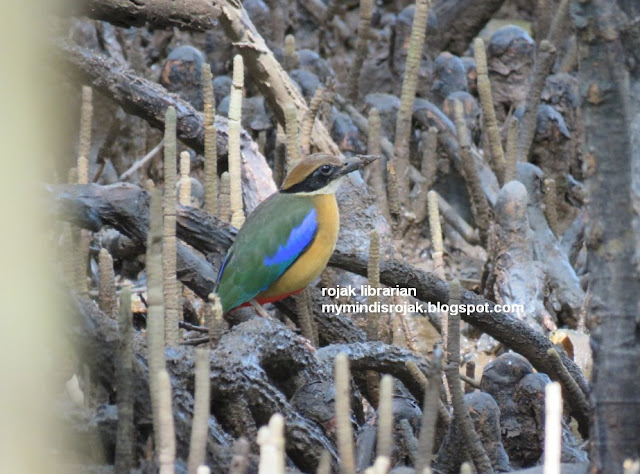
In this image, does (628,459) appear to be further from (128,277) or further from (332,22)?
(332,22)

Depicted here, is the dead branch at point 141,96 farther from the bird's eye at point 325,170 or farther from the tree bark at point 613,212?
the tree bark at point 613,212

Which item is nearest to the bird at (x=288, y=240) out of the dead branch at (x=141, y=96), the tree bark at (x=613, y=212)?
the dead branch at (x=141, y=96)

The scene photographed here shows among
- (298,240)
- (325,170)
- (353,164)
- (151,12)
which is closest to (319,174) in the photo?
(325,170)

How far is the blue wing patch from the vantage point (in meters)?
4.10

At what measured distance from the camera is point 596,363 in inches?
92.6

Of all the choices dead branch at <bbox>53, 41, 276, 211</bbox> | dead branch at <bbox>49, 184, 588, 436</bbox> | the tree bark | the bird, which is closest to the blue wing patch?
the bird

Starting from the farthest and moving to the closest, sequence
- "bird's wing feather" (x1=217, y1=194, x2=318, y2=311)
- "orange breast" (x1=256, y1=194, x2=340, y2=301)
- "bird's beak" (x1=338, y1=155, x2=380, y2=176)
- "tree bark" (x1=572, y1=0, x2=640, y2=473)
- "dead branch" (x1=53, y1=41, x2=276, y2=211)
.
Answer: "dead branch" (x1=53, y1=41, x2=276, y2=211), "bird's beak" (x1=338, y1=155, x2=380, y2=176), "orange breast" (x1=256, y1=194, x2=340, y2=301), "bird's wing feather" (x1=217, y1=194, x2=318, y2=311), "tree bark" (x1=572, y1=0, x2=640, y2=473)

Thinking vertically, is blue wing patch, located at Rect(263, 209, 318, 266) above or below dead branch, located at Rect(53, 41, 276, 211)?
below

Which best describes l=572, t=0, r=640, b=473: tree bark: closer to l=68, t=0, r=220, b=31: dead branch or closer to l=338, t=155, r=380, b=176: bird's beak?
l=338, t=155, r=380, b=176: bird's beak

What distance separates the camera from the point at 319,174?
4.30m

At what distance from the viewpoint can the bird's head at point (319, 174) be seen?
4281 mm

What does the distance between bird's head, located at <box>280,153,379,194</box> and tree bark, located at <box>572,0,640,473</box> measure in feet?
6.61

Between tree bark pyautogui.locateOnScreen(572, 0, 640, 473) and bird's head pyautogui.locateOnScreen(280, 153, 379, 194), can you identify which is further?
bird's head pyautogui.locateOnScreen(280, 153, 379, 194)

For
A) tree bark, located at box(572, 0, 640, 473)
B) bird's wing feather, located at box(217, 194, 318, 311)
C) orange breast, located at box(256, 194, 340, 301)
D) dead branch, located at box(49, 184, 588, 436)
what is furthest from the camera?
orange breast, located at box(256, 194, 340, 301)
